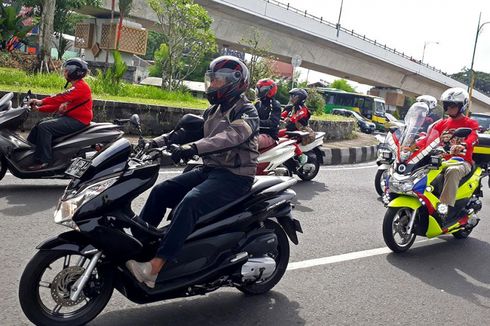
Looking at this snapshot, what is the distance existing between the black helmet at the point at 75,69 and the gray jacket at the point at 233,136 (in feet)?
11.4

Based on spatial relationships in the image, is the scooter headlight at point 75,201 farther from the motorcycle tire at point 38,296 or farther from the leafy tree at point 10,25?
the leafy tree at point 10,25

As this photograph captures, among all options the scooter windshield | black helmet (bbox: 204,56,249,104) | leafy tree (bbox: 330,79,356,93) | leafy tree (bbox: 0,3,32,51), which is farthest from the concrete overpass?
black helmet (bbox: 204,56,249,104)

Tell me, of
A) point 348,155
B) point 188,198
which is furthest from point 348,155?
point 188,198

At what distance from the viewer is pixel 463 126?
6.69 m

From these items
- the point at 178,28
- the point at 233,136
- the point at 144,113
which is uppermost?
the point at 178,28

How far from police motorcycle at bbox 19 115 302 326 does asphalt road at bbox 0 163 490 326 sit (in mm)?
264

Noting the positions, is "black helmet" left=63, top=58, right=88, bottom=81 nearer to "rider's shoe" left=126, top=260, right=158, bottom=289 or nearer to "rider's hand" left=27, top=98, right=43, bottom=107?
"rider's hand" left=27, top=98, right=43, bottom=107

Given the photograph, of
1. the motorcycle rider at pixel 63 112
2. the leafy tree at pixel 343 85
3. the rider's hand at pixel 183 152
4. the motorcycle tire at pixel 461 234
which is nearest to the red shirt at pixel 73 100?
the motorcycle rider at pixel 63 112

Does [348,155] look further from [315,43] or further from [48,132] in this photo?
[315,43]

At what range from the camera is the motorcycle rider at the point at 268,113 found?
27.7ft

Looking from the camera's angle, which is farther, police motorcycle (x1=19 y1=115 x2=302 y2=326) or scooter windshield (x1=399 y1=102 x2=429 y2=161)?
scooter windshield (x1=399 y1=102 x2=429 y2=161)

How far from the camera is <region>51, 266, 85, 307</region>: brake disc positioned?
3.32 metres

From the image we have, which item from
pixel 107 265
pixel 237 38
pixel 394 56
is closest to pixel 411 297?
pixel 107 265

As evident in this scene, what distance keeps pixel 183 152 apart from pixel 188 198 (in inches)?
14.4
